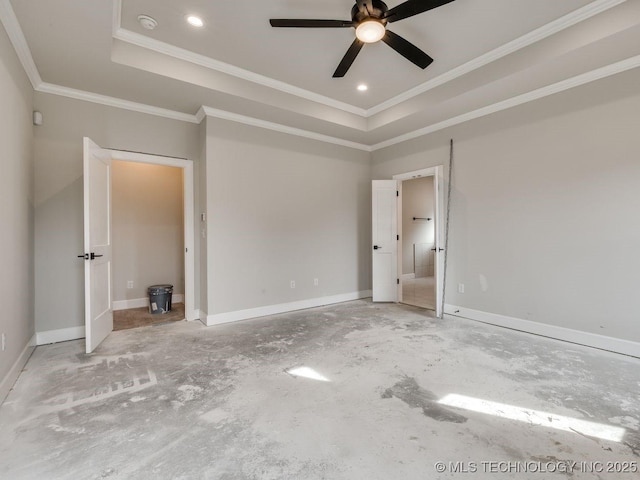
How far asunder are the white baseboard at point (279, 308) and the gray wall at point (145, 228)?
1.81 meters

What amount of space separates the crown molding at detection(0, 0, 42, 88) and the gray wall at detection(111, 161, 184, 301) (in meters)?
2.00

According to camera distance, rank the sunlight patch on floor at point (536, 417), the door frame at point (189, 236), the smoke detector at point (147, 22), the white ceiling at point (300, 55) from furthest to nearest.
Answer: the door frame at point (189, 236) < the smoke detector at point (147, 22) < the white ceiling at point (300, 55) < the sunlight patch on floor at point (536, 417)

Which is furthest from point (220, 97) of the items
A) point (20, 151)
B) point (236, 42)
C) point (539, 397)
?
point (539, 397)

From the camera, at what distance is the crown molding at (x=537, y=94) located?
2.95 meters

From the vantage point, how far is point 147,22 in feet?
8.90

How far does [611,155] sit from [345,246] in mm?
3530

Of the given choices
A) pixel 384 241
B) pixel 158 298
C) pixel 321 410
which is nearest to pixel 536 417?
pixel 321 410

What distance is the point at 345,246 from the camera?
5398mm

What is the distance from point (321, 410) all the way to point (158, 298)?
351 centimetres

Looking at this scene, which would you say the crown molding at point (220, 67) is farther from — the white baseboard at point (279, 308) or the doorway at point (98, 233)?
the white baseboard at point (279, 308)

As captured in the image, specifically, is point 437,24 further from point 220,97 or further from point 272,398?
point 272,398

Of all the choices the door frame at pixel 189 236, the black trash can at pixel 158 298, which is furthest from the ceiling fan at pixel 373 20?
the black trash can at pixel 158 298

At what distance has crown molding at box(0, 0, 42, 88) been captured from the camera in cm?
221

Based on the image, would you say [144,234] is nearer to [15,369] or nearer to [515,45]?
[15,369]
